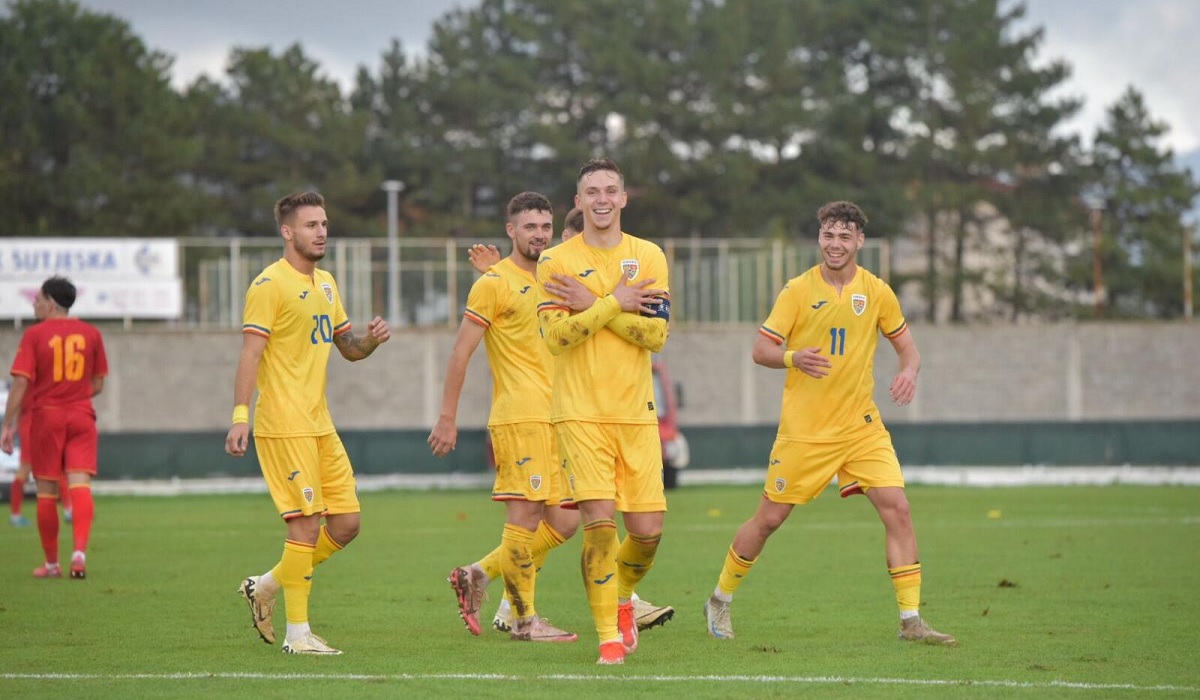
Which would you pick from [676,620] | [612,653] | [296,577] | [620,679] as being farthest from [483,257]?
[620,679]

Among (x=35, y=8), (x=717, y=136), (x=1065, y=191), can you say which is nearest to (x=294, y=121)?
(x=35, y=8)

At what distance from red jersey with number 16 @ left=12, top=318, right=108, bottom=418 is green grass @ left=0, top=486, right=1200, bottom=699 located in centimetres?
147

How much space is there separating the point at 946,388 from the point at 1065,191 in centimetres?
1806

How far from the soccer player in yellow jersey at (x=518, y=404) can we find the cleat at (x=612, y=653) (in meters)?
1.36

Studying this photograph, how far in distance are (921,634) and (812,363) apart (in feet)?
5.23

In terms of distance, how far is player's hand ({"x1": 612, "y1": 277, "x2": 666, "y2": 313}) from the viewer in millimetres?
8414

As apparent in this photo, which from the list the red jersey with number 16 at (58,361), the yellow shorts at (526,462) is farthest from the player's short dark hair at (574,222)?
the red jersey with number 16 at (58,361)

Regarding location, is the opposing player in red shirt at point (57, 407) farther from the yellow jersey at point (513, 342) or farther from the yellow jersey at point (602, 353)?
the yellow jersey at point (602, 353)

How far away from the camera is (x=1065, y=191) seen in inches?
2336

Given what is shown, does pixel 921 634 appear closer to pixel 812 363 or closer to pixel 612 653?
pixel 812 363

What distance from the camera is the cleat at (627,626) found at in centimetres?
909

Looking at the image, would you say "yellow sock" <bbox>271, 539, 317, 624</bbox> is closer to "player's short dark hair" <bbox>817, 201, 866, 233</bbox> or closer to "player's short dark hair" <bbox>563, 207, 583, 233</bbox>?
"player's short dark hair" <bbox>563, 207, 583, 233</bbox>

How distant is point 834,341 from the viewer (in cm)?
1003

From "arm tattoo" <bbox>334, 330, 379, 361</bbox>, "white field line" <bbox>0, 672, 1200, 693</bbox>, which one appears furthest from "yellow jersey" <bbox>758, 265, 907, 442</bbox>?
"arm tattoo" <bbox>334, 330, 379, 361</bbox>
